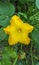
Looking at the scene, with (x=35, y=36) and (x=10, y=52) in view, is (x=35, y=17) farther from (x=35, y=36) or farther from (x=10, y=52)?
(x=10, y=52)

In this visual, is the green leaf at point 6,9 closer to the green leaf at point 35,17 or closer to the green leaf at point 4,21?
the green leaf at point 4,21

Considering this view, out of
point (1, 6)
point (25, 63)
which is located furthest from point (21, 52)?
point (1, 6)

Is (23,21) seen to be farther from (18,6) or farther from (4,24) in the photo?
(18,6)

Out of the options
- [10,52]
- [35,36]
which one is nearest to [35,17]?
[35,36]

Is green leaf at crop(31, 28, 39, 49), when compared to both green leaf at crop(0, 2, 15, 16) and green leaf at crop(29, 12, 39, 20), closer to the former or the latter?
green leaf at crop(29, 12, 39, 20)

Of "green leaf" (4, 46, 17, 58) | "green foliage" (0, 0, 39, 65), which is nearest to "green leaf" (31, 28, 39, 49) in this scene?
"green foliage" (0, 0, 39, 65)

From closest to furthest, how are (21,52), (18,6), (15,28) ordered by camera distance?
(15,28) → (21,52) → (18,6)

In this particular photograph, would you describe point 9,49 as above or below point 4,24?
below

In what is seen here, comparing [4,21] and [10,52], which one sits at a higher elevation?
[4,21]

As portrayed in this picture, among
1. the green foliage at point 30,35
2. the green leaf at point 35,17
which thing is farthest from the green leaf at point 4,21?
the green leaf at point 35,17
